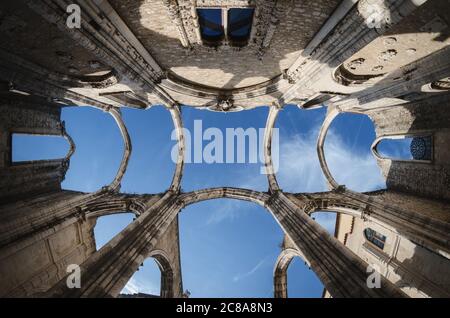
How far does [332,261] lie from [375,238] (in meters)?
5.85

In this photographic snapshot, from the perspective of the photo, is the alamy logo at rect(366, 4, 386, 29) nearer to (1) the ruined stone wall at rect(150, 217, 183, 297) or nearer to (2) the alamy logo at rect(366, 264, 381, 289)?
(2) the alamy logo at rect(366, 264, 381, 289)

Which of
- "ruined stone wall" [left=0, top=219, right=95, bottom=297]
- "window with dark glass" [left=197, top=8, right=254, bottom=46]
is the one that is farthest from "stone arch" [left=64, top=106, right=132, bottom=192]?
"window with dark glass" [left=197, top=8, right=254, bottom=46]

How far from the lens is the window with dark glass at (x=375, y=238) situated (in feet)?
32.0

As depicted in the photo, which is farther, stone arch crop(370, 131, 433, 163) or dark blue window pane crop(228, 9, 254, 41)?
stone arch crop(370, 131, 433, 163)

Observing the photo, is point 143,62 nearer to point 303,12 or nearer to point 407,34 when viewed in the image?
point 303,12

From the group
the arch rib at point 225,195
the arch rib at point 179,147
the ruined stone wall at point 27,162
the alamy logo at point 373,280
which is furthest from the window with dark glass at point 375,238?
the ruined stone wall at point 27,162

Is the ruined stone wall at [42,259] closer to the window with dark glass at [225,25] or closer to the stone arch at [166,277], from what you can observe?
the stone arch at [166,277]

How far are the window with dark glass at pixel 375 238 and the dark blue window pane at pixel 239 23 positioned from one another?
8394mm

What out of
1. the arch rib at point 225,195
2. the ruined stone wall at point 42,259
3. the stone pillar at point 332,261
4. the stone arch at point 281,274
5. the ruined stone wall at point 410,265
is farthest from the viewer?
the stone arch at point 281,274

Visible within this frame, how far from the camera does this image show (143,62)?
7277 mm

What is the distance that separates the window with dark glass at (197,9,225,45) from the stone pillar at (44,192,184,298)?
521 cm

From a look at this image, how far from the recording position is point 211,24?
21.5 feet

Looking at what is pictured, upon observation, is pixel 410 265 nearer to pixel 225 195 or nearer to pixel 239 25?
pixel 225 195

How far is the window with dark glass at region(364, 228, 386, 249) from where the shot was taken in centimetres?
975
